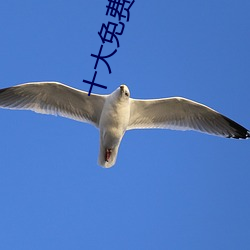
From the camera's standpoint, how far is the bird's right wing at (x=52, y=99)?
17.8 feet

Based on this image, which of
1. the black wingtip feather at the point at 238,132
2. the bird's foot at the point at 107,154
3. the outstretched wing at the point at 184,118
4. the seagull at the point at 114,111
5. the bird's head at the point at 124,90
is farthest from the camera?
the black wingtip feather at the point at 238,132

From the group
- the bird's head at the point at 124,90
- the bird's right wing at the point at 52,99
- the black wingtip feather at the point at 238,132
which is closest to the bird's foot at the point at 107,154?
the bird's right wing at the point at 52,99

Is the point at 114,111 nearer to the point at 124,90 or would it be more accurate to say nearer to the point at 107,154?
the point at 124,90

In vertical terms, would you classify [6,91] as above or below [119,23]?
below

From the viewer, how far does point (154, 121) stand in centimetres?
584

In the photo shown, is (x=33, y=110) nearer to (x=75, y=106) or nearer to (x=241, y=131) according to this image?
(x=75, y=106)

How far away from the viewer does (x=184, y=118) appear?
5816 millimetres

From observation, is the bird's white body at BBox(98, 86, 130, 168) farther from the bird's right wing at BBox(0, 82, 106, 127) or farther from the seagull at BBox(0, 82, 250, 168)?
the bird's right wing at BBox(0, 82, 106, 127)

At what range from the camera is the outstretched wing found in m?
5.62

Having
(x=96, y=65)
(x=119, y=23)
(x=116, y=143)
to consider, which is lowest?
(x=116, y=143)

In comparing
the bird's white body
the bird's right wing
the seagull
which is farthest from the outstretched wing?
the bird's right wing

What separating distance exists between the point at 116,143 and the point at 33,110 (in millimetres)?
1151

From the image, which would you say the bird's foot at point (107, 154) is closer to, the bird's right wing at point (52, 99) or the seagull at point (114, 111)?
the seagull at point (114, 111)

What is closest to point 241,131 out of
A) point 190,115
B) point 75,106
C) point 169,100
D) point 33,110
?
point 190,115
